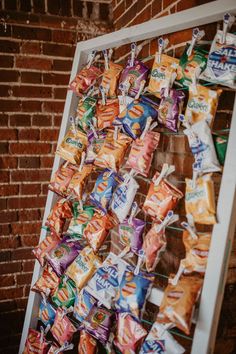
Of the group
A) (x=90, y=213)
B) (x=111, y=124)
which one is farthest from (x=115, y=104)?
(x=90, y=213)

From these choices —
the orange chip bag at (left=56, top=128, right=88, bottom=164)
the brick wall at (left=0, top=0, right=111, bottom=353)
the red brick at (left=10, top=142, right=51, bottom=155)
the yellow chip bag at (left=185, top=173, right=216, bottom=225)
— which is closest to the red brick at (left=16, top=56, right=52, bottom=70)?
the brick wall at (left=0, top=0, right=111, bottom=353)

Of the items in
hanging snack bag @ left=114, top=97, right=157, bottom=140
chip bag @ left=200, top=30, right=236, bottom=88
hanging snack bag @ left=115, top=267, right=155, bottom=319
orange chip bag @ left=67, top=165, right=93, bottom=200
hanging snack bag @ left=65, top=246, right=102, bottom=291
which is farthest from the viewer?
orange chip bag @ left=67, top=165, right=93, bottom=200

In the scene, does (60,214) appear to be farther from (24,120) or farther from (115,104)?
(24,120)

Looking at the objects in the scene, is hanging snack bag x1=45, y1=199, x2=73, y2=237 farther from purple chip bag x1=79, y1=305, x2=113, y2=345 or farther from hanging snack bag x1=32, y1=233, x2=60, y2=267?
purple chip bag x1=79, y1=305, x2=113, y2=345

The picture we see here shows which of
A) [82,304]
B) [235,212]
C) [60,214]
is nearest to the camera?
[235,212]

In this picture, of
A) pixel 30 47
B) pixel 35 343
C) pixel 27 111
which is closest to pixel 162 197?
pixel 35 343

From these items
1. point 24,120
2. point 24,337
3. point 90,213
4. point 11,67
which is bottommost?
point 24,337

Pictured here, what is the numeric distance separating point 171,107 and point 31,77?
1.02 metres

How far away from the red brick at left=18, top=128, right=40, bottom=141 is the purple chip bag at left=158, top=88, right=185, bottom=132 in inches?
37.5

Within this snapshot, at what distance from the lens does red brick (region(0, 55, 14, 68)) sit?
1707mm

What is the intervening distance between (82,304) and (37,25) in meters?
1.47

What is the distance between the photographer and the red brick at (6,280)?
6.15 feet

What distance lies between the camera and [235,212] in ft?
2.85

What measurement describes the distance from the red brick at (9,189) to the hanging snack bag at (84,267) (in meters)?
0.72
